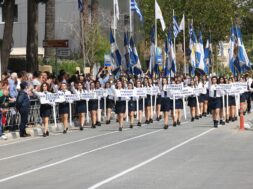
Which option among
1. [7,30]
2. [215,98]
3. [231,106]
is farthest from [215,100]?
[7,30]

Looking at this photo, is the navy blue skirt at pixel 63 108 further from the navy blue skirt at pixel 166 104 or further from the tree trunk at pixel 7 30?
the tree trunk at pixel 7 30

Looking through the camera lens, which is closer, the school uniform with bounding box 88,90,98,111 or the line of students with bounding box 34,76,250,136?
the line of students with bounding box 34,76,250,136

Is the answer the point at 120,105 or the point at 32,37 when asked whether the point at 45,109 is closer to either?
the point at 120,105

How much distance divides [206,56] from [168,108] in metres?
13.5

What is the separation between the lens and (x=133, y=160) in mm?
16172

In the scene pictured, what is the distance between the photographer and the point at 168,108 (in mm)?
26203

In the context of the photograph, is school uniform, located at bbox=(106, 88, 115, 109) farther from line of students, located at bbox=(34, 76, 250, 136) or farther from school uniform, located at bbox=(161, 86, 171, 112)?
school uniform, located at bbox=(161, 86, 171, 112)

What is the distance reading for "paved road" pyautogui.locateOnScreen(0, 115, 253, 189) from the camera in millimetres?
12938

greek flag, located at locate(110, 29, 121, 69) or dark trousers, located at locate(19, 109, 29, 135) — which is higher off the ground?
greek flag, located at locate(110, 29, 121, 69)

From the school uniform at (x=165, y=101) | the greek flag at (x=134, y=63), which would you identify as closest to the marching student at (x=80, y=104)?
the school uniform at (x=165, y=101)

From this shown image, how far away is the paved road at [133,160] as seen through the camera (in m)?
12.9

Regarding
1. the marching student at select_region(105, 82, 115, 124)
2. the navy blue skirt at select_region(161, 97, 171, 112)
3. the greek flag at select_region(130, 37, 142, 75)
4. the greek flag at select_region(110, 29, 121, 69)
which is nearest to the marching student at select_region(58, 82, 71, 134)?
the marching student at select_region(105, 82, 115, 124)

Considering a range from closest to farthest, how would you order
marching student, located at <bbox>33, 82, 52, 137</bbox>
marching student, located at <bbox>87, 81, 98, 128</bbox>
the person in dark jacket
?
the person in dark jacket → marching student, located at <bbox>33, 82, 52, 137</bbox> → marching student, located at <bbox>87, 81, 98, 128</bbox>

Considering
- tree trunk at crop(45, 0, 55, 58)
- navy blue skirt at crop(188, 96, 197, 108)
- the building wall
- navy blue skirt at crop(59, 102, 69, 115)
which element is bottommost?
navy blue skirt at crop(59, 102, 69, 115)
